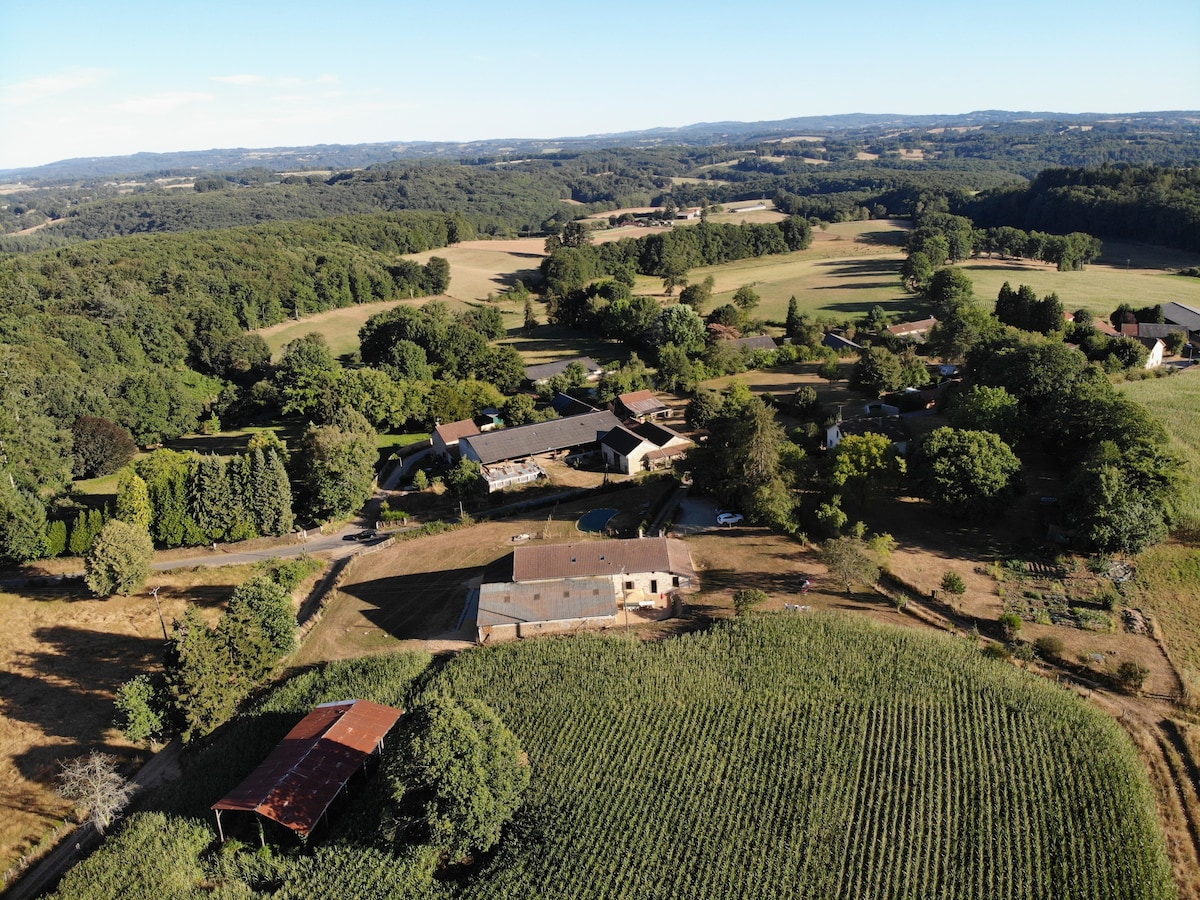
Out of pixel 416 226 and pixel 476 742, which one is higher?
pixel 416 226

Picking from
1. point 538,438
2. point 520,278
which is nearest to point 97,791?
point 538,438

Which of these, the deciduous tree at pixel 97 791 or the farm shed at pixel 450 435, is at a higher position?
the farm shed at pixel 450 435

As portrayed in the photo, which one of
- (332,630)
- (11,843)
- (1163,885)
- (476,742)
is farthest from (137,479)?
(1163,885)

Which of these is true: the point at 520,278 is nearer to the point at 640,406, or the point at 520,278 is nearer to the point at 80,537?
the point at 640,406

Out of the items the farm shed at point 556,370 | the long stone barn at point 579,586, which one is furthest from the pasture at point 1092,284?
the long stone barn at point 579,586

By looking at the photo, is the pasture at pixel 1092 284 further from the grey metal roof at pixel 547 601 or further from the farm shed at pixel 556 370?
the grey metal roof at pixel 547 601

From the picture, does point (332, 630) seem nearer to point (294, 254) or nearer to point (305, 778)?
point (305, 778)

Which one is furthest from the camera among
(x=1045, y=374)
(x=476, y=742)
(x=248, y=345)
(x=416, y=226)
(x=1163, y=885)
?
(x=416, y=226)

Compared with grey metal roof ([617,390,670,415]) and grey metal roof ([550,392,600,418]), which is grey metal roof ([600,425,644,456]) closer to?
grey metal roof ([617,390,670,415])
